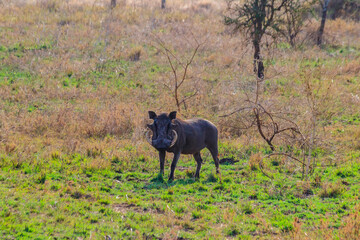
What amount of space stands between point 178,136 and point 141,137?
10.9 ft

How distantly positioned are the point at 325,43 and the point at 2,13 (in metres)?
17.9

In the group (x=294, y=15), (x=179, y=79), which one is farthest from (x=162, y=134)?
(x=294, y=15)

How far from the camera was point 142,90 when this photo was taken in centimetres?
1828

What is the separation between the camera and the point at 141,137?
13086 millimetres

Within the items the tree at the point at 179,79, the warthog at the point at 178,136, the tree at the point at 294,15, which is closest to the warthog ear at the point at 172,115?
the warthog at the point at 178,136

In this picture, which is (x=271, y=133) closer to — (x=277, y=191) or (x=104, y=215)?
(x=277, y=191)

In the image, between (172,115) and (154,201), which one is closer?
(154,201)

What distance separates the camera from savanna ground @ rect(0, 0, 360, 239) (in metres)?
7.56

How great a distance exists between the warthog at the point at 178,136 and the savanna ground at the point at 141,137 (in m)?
0.53

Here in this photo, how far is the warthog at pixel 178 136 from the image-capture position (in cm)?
940

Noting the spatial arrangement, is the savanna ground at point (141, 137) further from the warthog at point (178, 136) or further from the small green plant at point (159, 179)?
the warthog at point (178, 136)

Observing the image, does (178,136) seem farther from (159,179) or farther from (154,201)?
(154,201)

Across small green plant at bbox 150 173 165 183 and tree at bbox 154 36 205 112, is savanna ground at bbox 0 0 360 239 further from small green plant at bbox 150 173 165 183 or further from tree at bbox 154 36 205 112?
tree at bbox 154 36 205 112

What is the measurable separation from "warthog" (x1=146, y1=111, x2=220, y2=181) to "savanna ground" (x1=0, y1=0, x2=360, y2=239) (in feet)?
1.73
